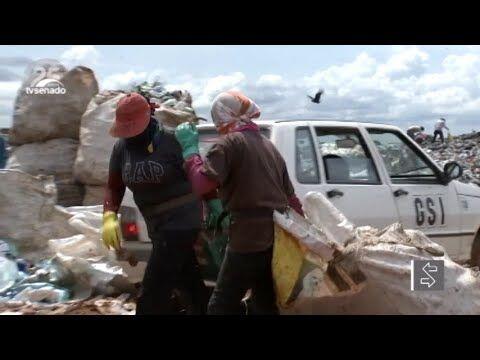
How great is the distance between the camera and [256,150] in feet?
11.4

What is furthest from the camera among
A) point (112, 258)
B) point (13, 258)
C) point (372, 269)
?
point (13, 258)

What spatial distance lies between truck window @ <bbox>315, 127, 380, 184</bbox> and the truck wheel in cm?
123

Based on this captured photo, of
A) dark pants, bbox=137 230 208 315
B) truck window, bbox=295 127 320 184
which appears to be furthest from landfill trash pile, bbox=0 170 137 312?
truck window, bbox=295 127 320 184

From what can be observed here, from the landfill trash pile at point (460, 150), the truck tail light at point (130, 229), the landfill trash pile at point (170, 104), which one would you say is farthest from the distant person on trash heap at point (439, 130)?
the truck tail light at point (130, 229)

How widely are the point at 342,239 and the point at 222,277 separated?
74 centimetres

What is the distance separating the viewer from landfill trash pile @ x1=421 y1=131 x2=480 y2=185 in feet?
49.5

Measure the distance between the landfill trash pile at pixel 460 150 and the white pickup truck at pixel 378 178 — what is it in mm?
8873

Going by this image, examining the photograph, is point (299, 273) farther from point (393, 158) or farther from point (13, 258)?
point (13, 258)

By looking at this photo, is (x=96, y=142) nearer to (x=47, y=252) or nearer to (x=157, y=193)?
(x=47, y=252)

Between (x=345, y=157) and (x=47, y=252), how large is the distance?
2868 millimetres

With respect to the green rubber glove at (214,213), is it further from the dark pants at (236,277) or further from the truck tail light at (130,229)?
the truck tail light at (130,229)

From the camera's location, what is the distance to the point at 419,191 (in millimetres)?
5285

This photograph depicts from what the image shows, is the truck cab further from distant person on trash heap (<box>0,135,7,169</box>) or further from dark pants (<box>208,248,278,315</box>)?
distant person on trash heap (<box>0,135,7,169</box>)

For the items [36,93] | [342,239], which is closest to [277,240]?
[342,239]
